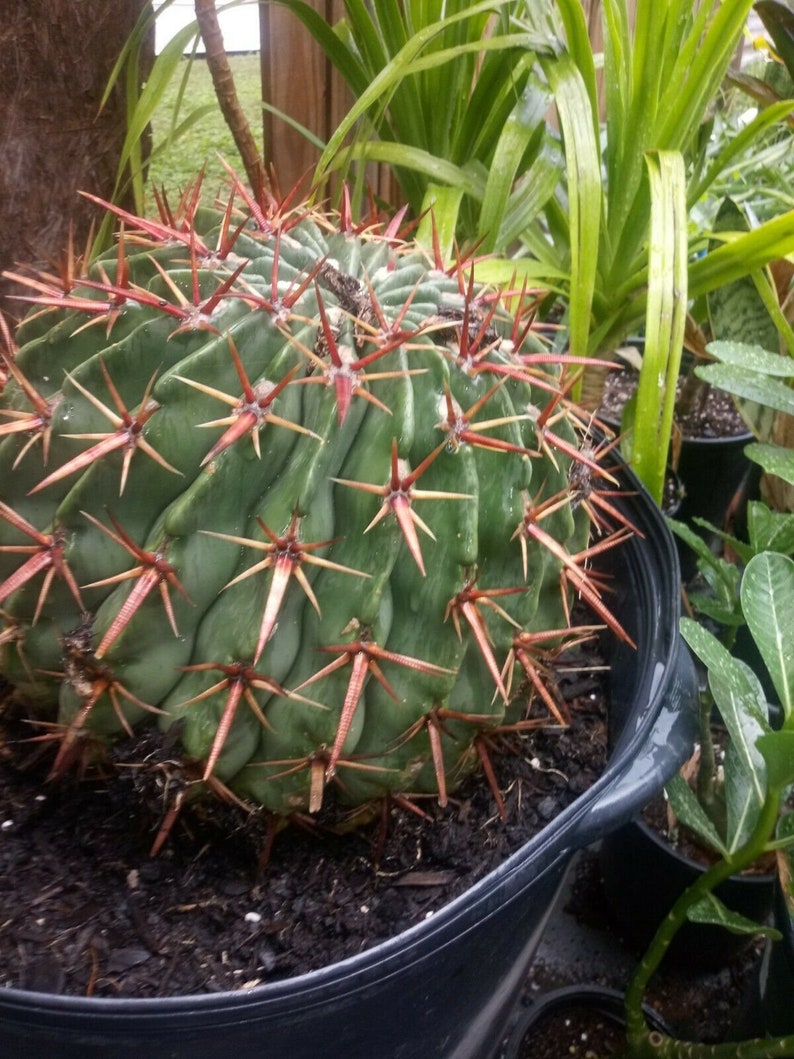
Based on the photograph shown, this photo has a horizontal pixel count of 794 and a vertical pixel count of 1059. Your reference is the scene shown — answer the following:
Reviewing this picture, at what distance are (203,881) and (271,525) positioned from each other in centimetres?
26

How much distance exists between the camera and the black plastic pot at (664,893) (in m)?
0.95

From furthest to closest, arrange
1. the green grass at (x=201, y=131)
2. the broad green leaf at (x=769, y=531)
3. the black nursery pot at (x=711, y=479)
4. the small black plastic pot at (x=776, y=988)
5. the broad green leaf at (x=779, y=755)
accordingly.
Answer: the black nursery pot at (x=711, y=479) → the green grass at (x=201, y=131) → the broad green leaf at (x=769, y=531) → the small black plastic pot at (x=776, y=988) → the broad green leaf at (x=779, y=755)

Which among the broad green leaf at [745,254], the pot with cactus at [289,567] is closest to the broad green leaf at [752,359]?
the broad green leaf at [745,254]

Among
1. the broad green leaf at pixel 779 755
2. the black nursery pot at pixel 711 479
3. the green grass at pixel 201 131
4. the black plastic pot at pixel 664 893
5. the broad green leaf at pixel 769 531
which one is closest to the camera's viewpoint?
the broad green leaf at pixel 779 755

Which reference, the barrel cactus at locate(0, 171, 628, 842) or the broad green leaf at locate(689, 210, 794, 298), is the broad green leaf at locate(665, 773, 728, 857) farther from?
the broad green leaf at locate(689, 210, 794, 298)

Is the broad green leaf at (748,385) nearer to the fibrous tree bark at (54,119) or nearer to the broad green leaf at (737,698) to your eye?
the broad green leaf at (737,698)

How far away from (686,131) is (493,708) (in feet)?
2.39

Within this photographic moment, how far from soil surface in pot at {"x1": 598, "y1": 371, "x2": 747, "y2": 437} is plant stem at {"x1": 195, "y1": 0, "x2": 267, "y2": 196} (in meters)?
0.79

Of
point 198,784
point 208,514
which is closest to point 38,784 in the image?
point 198,784

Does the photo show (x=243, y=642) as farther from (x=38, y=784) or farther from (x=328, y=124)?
(x=328, y=124)

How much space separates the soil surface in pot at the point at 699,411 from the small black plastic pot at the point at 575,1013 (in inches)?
35.2

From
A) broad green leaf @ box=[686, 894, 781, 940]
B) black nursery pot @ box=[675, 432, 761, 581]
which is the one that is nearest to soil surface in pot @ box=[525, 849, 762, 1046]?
broad green leaf @ box=[686, 894, 781, 940]

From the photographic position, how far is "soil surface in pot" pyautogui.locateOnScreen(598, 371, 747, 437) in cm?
151

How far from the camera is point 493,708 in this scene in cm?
57
